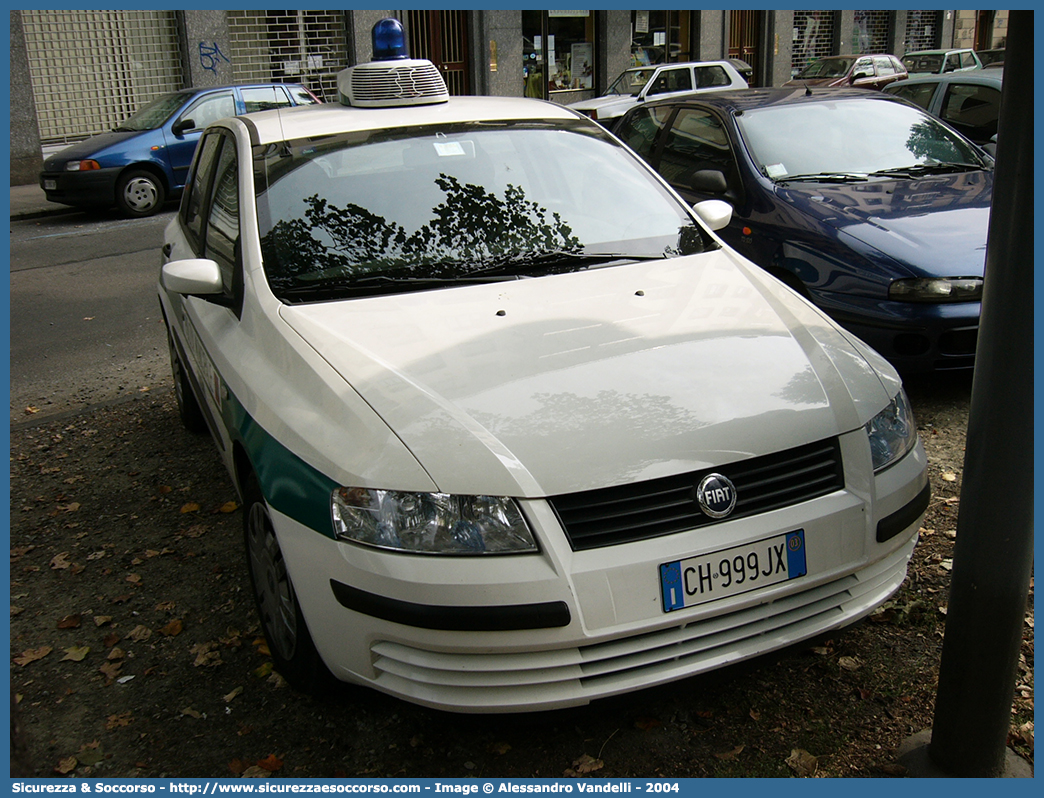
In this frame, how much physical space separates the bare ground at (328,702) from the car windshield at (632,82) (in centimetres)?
1714

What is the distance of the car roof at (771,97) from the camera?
6.80 m

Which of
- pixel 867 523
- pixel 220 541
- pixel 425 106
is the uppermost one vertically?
pixel 425 106

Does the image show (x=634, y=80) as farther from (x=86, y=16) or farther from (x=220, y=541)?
(x=220, y=541)

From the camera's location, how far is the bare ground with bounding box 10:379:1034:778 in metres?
2.76

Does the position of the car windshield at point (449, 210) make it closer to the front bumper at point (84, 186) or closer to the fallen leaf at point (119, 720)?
the fallen leaf at point (119, 720)

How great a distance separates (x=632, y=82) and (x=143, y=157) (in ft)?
35.1

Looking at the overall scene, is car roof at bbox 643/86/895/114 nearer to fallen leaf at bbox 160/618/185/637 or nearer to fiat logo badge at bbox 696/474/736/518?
fiat logo badge at bbox 696/474/736/518

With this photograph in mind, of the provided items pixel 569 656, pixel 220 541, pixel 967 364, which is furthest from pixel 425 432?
pixel 967 364

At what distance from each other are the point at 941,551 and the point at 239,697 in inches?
104

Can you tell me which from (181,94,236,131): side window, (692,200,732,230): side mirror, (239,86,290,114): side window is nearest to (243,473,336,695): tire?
(692,200,732,230): side mirror

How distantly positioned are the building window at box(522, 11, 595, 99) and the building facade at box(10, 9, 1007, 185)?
3cm

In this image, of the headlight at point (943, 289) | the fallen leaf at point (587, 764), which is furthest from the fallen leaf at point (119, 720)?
the headlight at point (943, 289)

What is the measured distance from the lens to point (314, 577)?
261cm

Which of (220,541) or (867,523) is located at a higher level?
(867,523)
